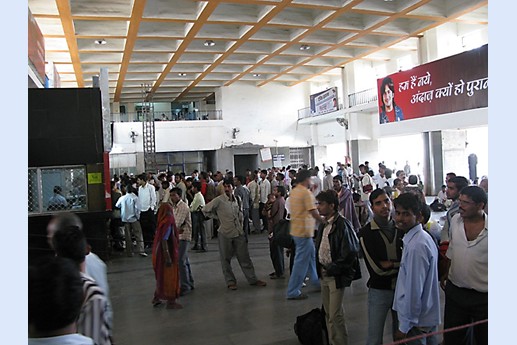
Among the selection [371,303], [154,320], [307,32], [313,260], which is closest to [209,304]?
[154,320]

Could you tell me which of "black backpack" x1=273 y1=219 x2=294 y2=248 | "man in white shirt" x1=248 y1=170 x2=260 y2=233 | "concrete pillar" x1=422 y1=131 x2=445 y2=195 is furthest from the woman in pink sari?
"concrete pillar" x1=422 y1=131 x2=445 y2=195

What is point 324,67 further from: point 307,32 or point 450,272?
point 450,272

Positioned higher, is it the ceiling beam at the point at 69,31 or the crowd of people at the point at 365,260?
the ceiling beam at the point at 69,31

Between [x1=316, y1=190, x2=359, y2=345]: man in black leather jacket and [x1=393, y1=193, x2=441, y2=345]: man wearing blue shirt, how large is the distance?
897mm

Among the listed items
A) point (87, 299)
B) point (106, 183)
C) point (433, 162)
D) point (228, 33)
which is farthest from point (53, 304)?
point (433, 162)

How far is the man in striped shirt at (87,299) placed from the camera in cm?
207

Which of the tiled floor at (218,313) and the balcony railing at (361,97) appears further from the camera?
the balcony railing at (361,97)

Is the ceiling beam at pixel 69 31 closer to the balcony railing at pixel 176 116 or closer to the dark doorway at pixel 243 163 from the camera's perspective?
the balcony railing at pixel 176 116

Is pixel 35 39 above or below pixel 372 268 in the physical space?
above

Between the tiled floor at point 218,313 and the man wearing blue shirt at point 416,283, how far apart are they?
1469 mm

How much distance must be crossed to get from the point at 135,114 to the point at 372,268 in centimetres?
2576

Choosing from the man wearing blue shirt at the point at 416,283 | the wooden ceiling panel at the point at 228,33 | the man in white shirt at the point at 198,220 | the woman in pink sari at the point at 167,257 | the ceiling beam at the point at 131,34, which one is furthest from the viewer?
the wooden ceiling panel at the point at 228,33

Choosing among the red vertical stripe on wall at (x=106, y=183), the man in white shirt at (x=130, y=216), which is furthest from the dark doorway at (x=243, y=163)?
the red vertical stripe on wall at (x=106, y=183)

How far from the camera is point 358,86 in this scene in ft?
69.6
